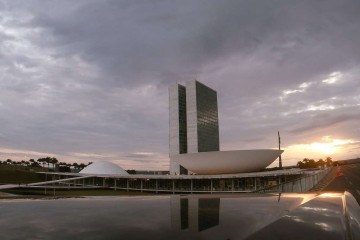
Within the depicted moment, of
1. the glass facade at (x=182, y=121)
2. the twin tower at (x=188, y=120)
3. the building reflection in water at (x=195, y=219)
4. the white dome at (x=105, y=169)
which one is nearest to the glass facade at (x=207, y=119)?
the twin tower at (x=188, y=120)

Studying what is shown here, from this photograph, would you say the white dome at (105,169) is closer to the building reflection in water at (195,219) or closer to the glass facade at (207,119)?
the glass facade at (207,119)

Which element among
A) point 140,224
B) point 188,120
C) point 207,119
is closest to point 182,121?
point 188,120

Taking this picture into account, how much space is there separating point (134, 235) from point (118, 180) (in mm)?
84902

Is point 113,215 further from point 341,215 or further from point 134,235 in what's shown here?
point 341,215

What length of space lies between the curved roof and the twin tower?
5034 cm

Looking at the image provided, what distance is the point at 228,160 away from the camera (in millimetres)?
71938

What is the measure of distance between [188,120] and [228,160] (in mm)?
60366

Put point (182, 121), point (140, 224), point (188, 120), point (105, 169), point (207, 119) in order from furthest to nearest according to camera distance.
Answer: point (207, 119)
point (182, 121)
point (188, 120)
point (105, 169)
point (140, 224)

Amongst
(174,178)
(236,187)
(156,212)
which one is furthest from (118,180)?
(156,212)

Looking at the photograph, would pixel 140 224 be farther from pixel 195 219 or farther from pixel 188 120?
pixel 188 120

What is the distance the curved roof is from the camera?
236 feet

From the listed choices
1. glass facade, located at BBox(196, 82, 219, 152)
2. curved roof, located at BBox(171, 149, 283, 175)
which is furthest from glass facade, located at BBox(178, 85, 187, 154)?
curved roof, located at BBox(171, 149, 283, 175)

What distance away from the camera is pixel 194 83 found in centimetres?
13312

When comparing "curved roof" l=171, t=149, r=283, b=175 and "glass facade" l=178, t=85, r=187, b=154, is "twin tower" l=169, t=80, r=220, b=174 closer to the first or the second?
"glass facade" l=178, t=85, r=187, b=154
